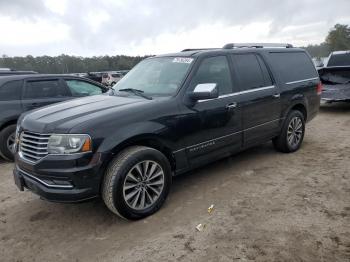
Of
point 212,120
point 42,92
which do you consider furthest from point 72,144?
point 42,92

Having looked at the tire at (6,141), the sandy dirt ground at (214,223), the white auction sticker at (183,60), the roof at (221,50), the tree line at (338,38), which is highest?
the tree line at (338,38)

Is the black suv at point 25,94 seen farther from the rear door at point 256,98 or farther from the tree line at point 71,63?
the tree line at point 71,63

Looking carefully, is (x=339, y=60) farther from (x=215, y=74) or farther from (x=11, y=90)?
(x=11, y=90)

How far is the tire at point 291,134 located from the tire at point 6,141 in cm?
486

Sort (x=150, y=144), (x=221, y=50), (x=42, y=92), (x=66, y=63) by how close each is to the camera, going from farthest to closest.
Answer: (x=66, y=63), (x=42, y=92), (x=221, y=50), (x=150, y=144)

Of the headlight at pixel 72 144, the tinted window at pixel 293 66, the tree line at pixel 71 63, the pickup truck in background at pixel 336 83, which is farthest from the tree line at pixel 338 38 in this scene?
the headlight at pixel 72 144

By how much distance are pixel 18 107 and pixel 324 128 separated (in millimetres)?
6702

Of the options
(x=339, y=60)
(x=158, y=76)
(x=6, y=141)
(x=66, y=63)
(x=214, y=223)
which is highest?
(x=66, y=63)

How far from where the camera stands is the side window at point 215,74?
4336mm

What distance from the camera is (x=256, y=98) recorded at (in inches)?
195

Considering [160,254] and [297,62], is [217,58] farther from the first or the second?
[160,254]

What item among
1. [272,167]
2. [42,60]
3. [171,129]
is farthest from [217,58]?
[42,60]

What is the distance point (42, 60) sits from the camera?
3195 cm

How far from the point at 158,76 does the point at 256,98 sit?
4.94 feet
